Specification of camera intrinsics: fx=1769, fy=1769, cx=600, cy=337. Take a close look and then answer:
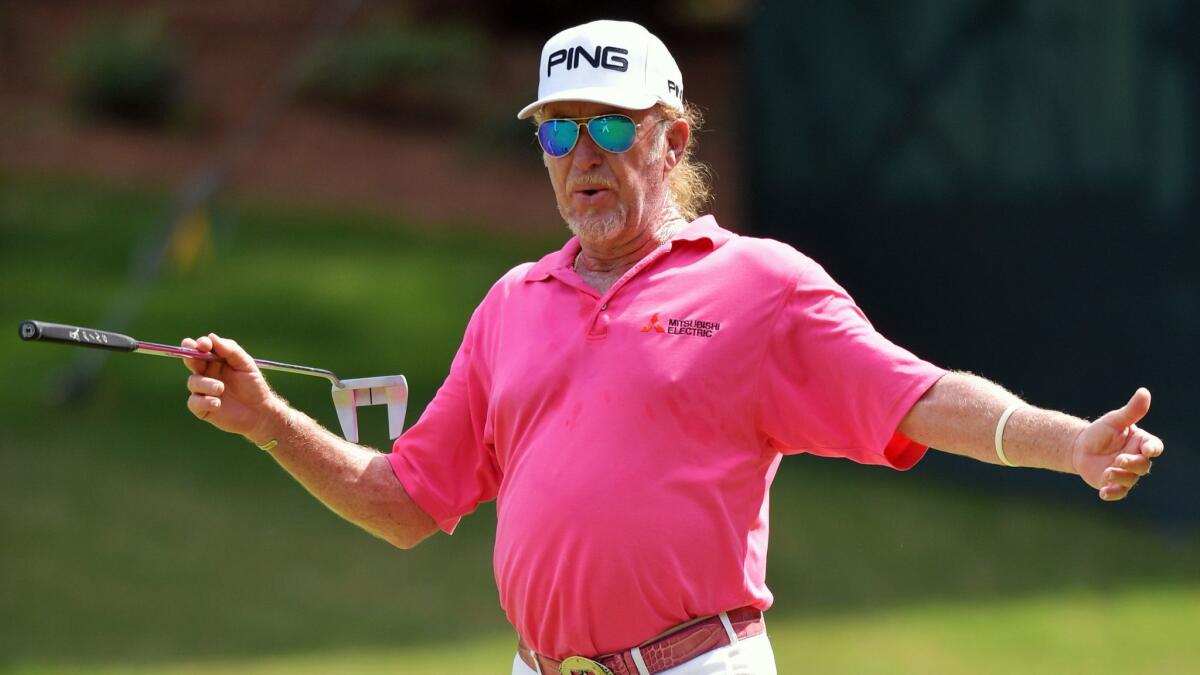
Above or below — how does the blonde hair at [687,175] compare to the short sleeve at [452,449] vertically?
above

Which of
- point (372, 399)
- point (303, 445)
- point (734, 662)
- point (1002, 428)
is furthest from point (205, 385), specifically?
point (1002, 428)

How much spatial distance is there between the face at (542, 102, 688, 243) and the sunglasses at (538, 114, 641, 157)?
0.02 m

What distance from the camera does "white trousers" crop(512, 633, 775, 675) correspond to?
3604 mm

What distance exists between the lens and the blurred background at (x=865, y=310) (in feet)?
28.7

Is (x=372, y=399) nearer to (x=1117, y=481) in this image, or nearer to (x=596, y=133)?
(x=596, y=133)

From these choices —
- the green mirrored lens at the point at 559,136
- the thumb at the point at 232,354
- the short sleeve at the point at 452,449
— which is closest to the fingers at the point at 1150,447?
the green mirrored lens at the point at 559,136

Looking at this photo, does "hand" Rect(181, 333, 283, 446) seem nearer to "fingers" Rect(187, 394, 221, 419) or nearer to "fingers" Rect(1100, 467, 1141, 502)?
"fingers" Rect(187, 394, 221, 419)

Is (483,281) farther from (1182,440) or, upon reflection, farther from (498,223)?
(1182,440)

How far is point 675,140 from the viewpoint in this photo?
13.3ft

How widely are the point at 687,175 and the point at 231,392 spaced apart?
119cm

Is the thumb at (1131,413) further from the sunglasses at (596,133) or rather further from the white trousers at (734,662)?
the sunglasses at (596,133)

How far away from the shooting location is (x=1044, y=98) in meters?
10.3

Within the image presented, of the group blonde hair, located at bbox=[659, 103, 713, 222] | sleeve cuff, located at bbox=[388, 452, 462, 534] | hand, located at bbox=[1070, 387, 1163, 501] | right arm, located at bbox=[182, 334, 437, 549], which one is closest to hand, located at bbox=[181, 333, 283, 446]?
right arm, located at bbox=[182, 334, 437, 549]

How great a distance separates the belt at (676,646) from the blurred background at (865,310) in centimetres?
456
